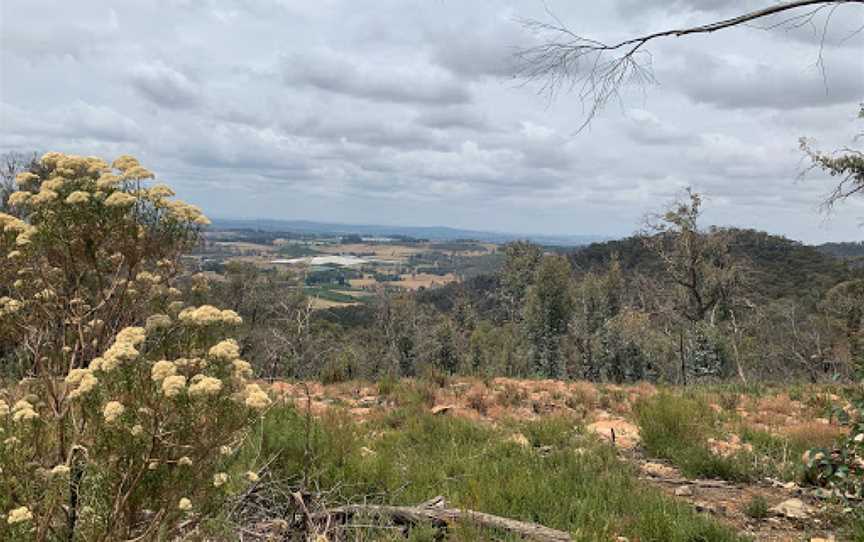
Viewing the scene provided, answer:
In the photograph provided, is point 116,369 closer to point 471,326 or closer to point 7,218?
point 7,218

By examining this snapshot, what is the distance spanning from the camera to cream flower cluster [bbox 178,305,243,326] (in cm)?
287

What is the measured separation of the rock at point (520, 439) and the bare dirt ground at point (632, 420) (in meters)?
0.03

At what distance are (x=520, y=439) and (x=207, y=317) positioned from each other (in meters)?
5.20

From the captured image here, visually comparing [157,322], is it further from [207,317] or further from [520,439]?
[520,439]

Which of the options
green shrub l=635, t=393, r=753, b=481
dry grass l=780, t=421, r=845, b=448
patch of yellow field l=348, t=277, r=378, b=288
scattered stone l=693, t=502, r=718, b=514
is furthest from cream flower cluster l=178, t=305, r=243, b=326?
patch of yellow field l=348, t=277, r=378, b=288

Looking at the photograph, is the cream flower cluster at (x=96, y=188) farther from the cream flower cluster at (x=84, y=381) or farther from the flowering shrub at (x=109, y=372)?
the cream flower cluster at (x=84, y=381)

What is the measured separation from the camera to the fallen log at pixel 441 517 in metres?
3.96

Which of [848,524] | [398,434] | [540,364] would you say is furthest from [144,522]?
[540,364]

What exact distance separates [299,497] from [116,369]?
6.22 ft

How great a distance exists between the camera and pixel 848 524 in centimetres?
440

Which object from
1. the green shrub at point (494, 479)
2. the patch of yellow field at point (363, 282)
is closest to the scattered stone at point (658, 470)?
the green shrub at point (494, 479)

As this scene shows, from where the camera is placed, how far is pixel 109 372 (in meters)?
2.45

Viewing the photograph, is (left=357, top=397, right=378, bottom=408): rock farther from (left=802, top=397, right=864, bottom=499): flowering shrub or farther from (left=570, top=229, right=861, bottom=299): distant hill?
(left=570, top=229, right=861, bottom=299): distant hill

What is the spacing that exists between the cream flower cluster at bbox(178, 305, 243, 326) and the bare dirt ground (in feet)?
5.12
